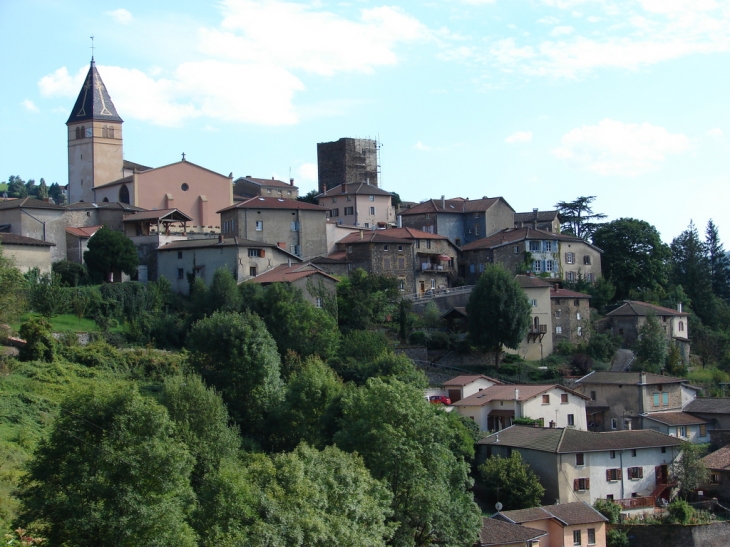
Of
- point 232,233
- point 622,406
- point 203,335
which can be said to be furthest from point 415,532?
point 232,233

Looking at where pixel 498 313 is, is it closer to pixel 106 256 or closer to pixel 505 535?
pixel 505 535

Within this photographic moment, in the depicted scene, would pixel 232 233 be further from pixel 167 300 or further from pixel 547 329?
pixel 547 329

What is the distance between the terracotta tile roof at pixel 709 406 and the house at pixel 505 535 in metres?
20.0

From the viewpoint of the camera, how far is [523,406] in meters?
46.3

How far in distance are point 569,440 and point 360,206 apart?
38.0m

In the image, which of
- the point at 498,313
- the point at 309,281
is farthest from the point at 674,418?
the point at 309,281

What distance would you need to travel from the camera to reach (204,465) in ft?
102

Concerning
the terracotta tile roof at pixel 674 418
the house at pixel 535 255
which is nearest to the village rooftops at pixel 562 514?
the terracotta tile roof at pixel 674 418

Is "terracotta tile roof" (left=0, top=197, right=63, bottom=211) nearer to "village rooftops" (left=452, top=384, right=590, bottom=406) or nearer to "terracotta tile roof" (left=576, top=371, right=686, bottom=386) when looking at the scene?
"village rooftops" (left=452, top=384, right=590, bottom=406)

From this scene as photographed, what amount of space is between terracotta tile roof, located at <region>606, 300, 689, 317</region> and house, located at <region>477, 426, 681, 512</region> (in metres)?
16.8

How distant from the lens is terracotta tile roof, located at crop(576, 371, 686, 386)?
51.8 metres

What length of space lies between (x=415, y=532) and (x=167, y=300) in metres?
25.8

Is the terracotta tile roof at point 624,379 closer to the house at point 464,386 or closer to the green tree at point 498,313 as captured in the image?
the green tree at point 498,313

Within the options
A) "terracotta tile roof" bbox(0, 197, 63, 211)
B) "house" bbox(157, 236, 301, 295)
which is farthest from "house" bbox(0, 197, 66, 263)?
"house" bbox(157, 236, 301, 295)
